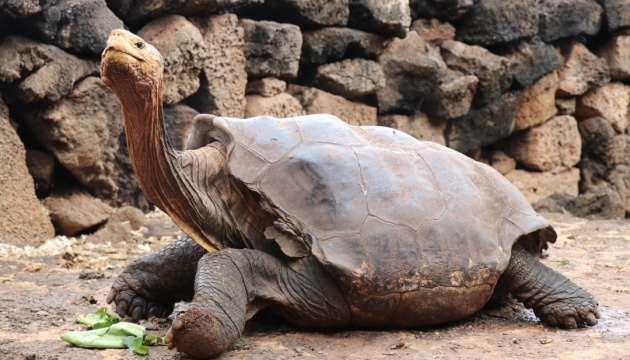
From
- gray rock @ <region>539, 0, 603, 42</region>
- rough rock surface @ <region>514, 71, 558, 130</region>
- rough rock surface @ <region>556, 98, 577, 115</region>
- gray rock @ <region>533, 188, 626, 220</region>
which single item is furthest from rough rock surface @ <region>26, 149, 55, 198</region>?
rough rock surface @ <region>556, 98, 577, 115</region>

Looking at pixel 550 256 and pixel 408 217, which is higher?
pixel 408 217

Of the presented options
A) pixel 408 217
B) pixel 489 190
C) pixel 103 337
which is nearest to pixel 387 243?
pixel 408 217

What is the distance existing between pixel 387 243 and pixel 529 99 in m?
6.24

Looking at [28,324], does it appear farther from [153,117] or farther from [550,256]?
[550,256]

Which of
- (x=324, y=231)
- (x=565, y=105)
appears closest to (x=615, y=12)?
(x=565, y=105)

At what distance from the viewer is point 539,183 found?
28.5 feet

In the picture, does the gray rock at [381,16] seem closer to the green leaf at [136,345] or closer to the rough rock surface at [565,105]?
the rough rock surface at [565,105]

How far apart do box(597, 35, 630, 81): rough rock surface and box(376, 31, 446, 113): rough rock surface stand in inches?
114

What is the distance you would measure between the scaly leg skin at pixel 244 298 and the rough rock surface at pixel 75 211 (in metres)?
2.85

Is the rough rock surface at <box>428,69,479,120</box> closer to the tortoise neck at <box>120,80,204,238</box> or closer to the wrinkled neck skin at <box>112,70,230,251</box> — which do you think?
the wrinkled neck skin at <box>112,70,230,251</box>

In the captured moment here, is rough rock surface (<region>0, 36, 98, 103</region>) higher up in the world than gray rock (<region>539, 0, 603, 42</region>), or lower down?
lower down

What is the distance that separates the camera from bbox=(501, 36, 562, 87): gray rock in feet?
27.3

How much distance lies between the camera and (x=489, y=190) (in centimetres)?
334

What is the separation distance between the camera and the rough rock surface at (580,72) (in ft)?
29.5
